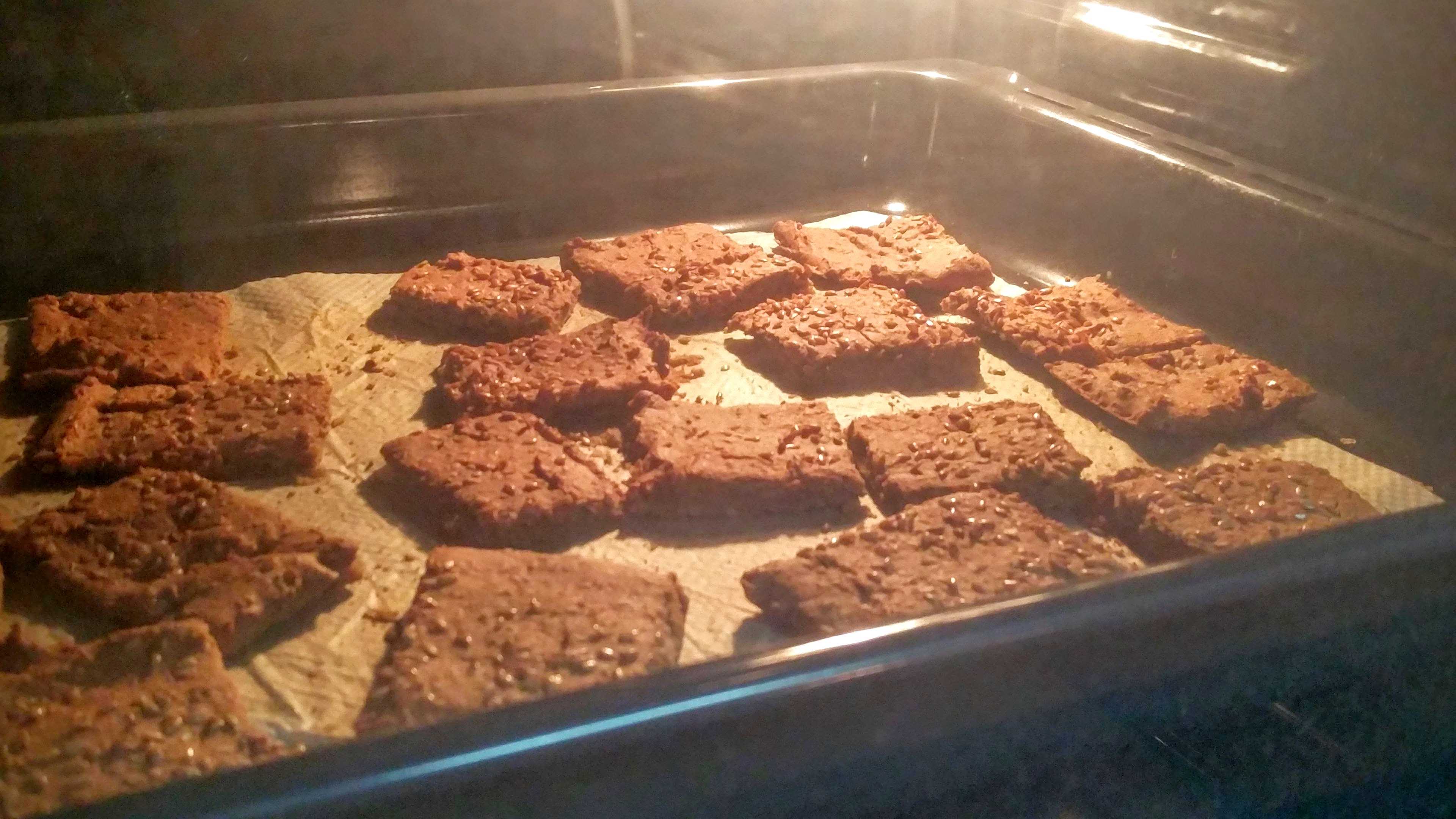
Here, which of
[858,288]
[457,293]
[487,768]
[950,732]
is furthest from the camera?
[858,288]

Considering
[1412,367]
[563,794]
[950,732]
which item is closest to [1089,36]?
[1412,367]

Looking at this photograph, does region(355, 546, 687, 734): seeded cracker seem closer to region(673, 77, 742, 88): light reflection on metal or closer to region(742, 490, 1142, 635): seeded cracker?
region(742, 490, 1142, 635): seeded cracker

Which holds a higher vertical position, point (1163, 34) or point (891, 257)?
point (1163, 34)

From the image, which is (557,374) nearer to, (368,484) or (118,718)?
(368,484)

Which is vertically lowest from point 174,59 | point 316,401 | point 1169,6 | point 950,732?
point 316,401

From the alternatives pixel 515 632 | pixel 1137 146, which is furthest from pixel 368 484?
pixel 1137 146

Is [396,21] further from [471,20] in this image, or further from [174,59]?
[174,59]
